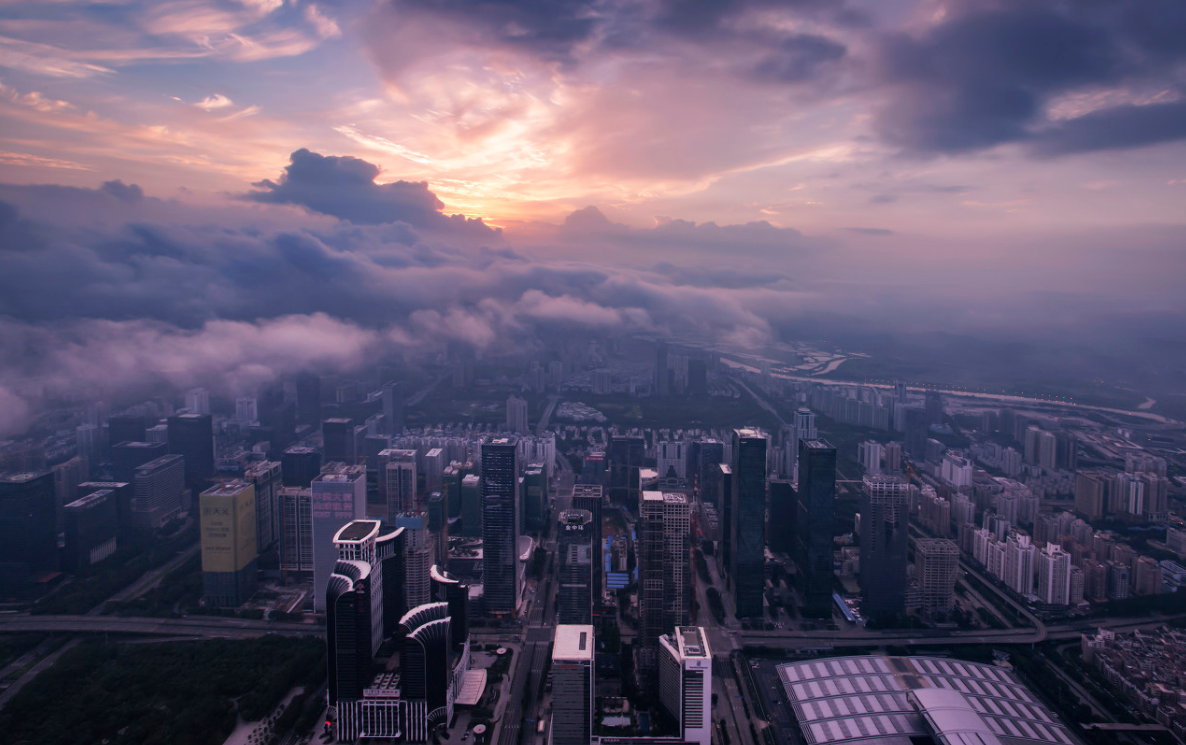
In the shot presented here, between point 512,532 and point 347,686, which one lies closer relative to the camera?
point 347,686

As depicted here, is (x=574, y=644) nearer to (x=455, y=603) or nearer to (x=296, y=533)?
(x=455, y=603)

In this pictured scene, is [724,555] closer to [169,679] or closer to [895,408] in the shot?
[169,679]

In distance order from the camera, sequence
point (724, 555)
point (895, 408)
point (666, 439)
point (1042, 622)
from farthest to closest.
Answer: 1. point (895, 408)
2. point (666, 439)
3. point (724, 555)
4. point (1042, 622)

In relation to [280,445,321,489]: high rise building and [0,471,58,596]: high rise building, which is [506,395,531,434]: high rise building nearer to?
[280,445,321,489]: high rise building

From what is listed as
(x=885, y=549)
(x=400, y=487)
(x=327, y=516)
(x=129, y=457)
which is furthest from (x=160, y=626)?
(x=885, y=549)

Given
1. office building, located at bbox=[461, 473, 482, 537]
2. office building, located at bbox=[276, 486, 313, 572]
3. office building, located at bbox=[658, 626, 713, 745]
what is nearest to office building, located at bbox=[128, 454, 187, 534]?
office building, located at bbox=[276, 486, 313, 572]

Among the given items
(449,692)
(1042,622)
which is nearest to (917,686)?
(1042,622)

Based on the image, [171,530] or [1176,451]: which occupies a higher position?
[1176,451]

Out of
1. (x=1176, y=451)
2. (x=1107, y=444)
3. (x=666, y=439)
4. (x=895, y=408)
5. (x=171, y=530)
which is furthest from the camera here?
(x=895, y=408)
